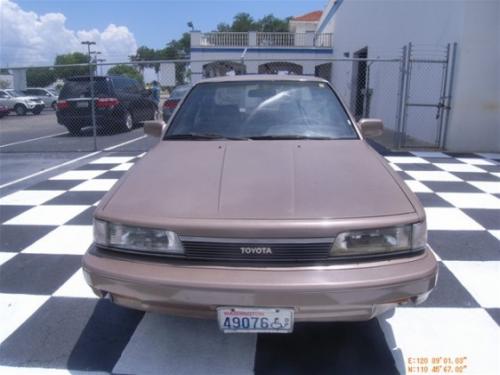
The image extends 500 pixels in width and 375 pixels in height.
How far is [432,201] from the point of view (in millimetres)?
5121

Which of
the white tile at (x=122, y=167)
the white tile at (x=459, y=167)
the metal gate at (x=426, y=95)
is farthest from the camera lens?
the metal gate at (x=426, y=95)

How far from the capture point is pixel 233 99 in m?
3.52

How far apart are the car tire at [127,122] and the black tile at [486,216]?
377 inches

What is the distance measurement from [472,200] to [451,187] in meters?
0.63

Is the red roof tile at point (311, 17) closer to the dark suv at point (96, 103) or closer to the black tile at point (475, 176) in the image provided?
the dark suv at point (96, 103)

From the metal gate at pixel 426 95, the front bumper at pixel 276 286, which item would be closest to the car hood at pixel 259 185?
the front bumper at pixel 276 286

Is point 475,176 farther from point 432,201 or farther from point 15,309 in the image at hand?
point 15,309

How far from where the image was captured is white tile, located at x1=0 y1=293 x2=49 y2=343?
2.66 metres

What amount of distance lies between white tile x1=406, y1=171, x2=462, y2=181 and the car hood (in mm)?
3757

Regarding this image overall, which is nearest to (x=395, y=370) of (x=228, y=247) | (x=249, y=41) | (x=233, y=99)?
(x=228, y=247)

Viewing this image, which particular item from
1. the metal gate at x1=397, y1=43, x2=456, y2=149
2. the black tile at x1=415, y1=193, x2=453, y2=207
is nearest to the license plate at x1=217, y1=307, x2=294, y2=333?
the black tile at x1=415, y1=193, x2=453, y2=207

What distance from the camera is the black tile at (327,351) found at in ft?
7.45

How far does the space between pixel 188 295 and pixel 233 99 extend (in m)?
1.97

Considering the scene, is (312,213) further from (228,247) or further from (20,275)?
(20,275)
